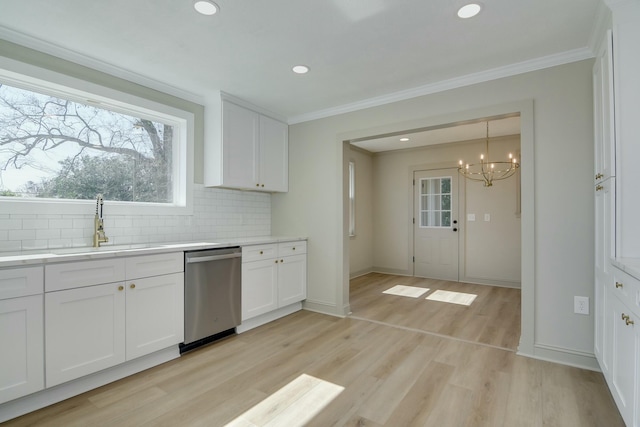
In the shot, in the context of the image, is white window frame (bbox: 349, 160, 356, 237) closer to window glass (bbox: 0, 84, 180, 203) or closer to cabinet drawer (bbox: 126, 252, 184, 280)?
window glass (bbox: 0, 84, 180, 203)

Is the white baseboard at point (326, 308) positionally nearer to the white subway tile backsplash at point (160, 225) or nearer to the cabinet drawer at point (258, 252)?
the cabinet drawer at point (258, 252)

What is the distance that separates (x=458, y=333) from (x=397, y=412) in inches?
62.1

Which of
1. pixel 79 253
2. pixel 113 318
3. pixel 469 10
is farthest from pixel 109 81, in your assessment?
pixel 469 10

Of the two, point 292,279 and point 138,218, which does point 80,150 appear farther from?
point 292,279

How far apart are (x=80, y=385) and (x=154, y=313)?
23.8 inches

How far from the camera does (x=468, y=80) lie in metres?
2.97

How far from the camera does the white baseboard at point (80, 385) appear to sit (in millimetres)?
1898

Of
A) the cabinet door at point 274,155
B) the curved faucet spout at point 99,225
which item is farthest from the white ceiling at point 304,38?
the curved faucet spout at point 99,225

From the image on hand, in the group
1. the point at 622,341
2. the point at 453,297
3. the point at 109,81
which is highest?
the point at 109,81

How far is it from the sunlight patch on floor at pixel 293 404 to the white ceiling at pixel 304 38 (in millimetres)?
2481

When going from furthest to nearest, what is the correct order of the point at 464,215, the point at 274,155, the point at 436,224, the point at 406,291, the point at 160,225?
1. the point at 436,224
2. the point at 464,215
3. the point at 406,291
4. the point at 274,155
5. the point at 160,225

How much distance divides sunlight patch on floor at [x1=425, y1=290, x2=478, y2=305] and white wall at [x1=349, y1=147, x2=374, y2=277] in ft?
5.48

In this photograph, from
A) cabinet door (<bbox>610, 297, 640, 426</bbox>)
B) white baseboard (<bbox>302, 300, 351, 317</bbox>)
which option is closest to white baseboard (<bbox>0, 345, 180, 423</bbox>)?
white baseboard (<bbox>302, 300, 351, 317</bbox>)

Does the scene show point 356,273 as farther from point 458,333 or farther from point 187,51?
point 187,51
